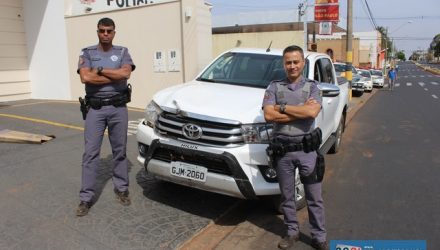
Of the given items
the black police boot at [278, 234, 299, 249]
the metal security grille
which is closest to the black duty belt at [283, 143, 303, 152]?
the metal security grille

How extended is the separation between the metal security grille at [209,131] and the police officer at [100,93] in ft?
1.95

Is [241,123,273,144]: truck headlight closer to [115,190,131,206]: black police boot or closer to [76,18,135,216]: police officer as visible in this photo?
[76,18,135,216]: police officer

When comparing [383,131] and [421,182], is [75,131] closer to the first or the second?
[421,182]

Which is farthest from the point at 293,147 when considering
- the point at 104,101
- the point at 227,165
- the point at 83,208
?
the point at 83,208

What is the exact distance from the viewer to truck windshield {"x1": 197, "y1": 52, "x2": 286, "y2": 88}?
5273 mm

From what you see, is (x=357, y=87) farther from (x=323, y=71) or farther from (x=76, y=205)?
(x=76, y=205)

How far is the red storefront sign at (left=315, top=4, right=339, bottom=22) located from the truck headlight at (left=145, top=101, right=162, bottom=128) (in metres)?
14.4

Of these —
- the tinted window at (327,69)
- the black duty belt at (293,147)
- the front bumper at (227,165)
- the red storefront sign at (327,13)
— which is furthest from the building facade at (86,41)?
the red storefront sign at (327,13)

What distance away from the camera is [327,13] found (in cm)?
1753

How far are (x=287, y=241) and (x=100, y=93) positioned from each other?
2.34 meters

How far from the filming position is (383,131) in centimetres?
1059

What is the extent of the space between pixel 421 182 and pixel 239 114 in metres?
3.35

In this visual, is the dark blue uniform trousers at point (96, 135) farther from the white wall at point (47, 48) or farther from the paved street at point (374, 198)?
the white wall at point (47, 48)

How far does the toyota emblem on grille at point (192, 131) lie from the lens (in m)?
4.11
